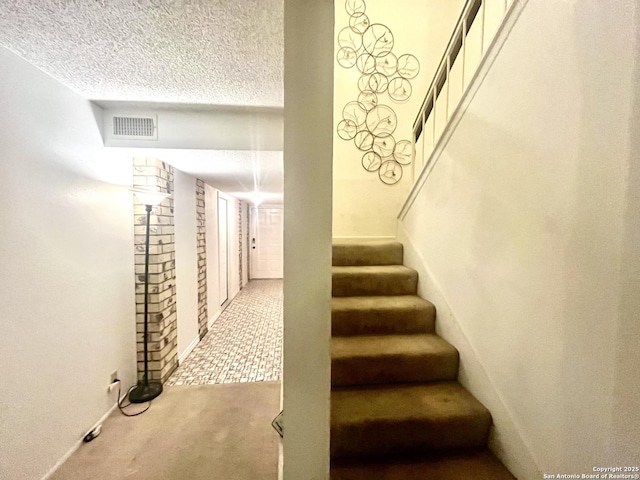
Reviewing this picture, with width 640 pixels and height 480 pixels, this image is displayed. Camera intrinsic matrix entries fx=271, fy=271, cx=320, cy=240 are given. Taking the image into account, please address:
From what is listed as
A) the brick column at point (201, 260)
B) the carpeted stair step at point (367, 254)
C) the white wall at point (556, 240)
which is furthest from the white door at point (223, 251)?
the white wall at point (556, 240)

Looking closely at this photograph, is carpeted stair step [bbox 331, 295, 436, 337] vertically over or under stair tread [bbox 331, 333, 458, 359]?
over

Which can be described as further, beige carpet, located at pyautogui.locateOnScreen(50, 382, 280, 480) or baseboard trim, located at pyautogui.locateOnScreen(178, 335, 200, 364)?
baseboard trim, located at pyautogui.locateOnScreen(178, 335, 200, 364)

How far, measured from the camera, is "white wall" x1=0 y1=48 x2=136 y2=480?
1.33m

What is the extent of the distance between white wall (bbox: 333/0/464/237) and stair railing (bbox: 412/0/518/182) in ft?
1.65

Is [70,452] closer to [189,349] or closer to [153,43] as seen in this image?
[189,349]

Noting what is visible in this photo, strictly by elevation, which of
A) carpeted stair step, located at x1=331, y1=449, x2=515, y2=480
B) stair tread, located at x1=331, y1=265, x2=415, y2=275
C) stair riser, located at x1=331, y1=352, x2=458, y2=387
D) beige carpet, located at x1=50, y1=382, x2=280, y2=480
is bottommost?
beige carpet, located at x1=50, y1=382, x2=280, y2=480

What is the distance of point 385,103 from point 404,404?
2.78 metres

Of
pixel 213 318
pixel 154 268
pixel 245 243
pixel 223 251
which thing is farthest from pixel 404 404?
pixel 245 243

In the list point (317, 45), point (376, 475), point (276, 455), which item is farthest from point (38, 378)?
point (317, 45)

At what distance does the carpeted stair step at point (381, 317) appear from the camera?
1761mm

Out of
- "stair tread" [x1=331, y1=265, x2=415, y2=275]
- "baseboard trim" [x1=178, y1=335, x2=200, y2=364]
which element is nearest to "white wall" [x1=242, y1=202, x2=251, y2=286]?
"baseboard trim" [x1=178, y1=335, x2=200, y2=364]

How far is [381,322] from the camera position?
1.79 meters

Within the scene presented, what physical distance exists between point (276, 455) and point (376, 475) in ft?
2.94

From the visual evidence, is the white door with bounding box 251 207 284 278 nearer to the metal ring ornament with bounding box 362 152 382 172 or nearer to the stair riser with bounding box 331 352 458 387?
the metal ring ornament with bounding box 362 152 382 172
